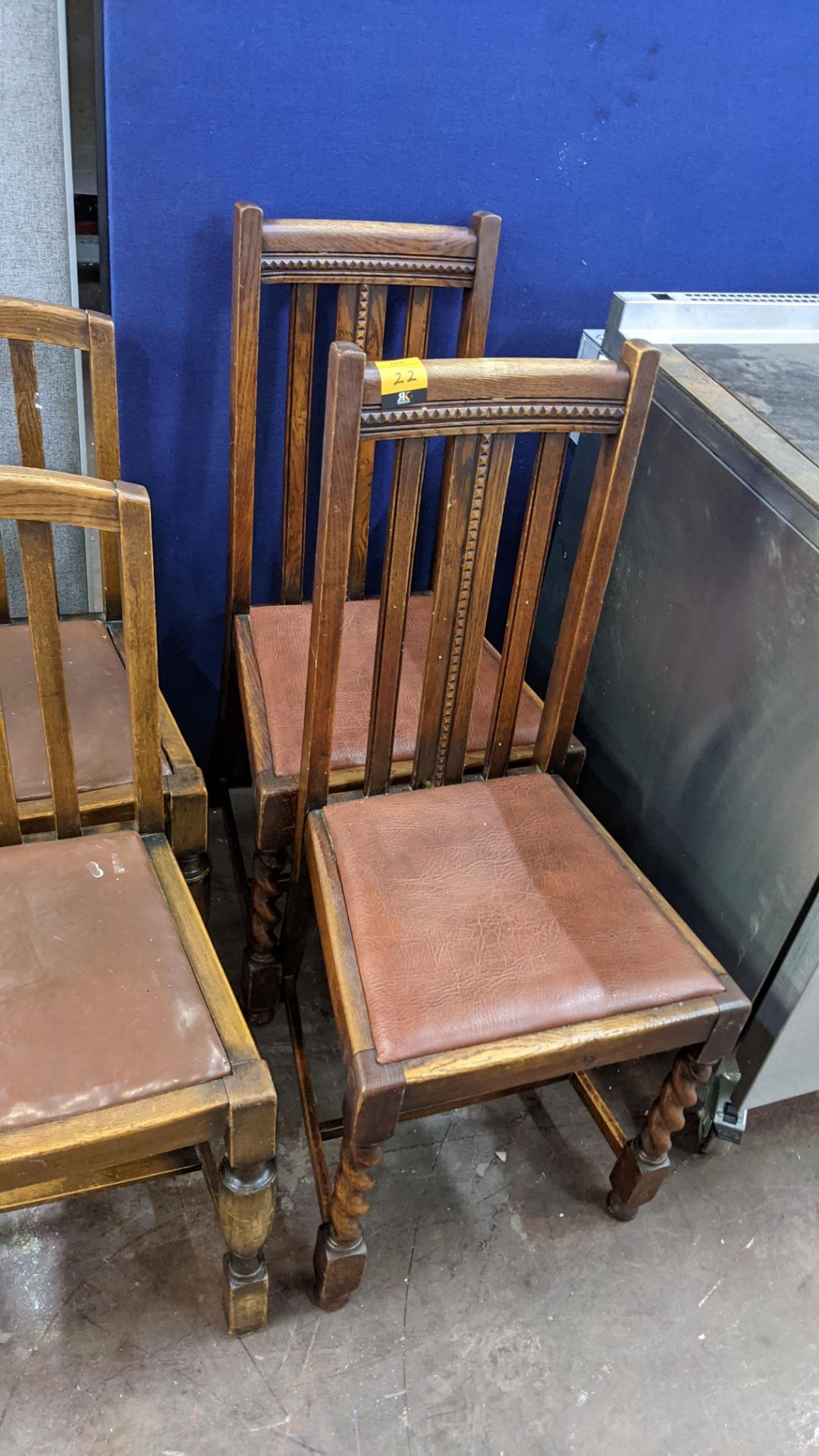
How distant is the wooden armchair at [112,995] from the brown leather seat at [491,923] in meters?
0.17

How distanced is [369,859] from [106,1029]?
0.35 meters

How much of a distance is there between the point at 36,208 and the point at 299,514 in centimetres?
53

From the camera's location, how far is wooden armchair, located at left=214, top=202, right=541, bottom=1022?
1.40m

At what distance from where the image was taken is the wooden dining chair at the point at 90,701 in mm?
1315

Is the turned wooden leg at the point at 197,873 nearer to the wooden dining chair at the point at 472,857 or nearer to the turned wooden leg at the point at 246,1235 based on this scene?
the wooden dining chair at the point at 472,857

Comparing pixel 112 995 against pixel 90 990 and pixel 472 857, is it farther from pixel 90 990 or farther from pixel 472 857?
pixel 472 857

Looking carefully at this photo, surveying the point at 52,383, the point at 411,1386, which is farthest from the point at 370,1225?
the point at 52,383

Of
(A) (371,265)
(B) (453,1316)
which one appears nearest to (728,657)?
(A) (371,265)

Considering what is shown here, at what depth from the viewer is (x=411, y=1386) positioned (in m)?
1.31

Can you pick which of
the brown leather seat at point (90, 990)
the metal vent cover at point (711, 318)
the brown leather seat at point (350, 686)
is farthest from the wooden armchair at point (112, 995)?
the metal vent cover at point (711, 318)

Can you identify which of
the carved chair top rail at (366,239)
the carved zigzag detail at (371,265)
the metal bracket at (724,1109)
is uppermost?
the carved chair top rail at (366,239)

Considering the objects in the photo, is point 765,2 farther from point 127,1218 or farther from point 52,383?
point 127,1218

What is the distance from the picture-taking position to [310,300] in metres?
1.45

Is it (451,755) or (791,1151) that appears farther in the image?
(791,1151)
